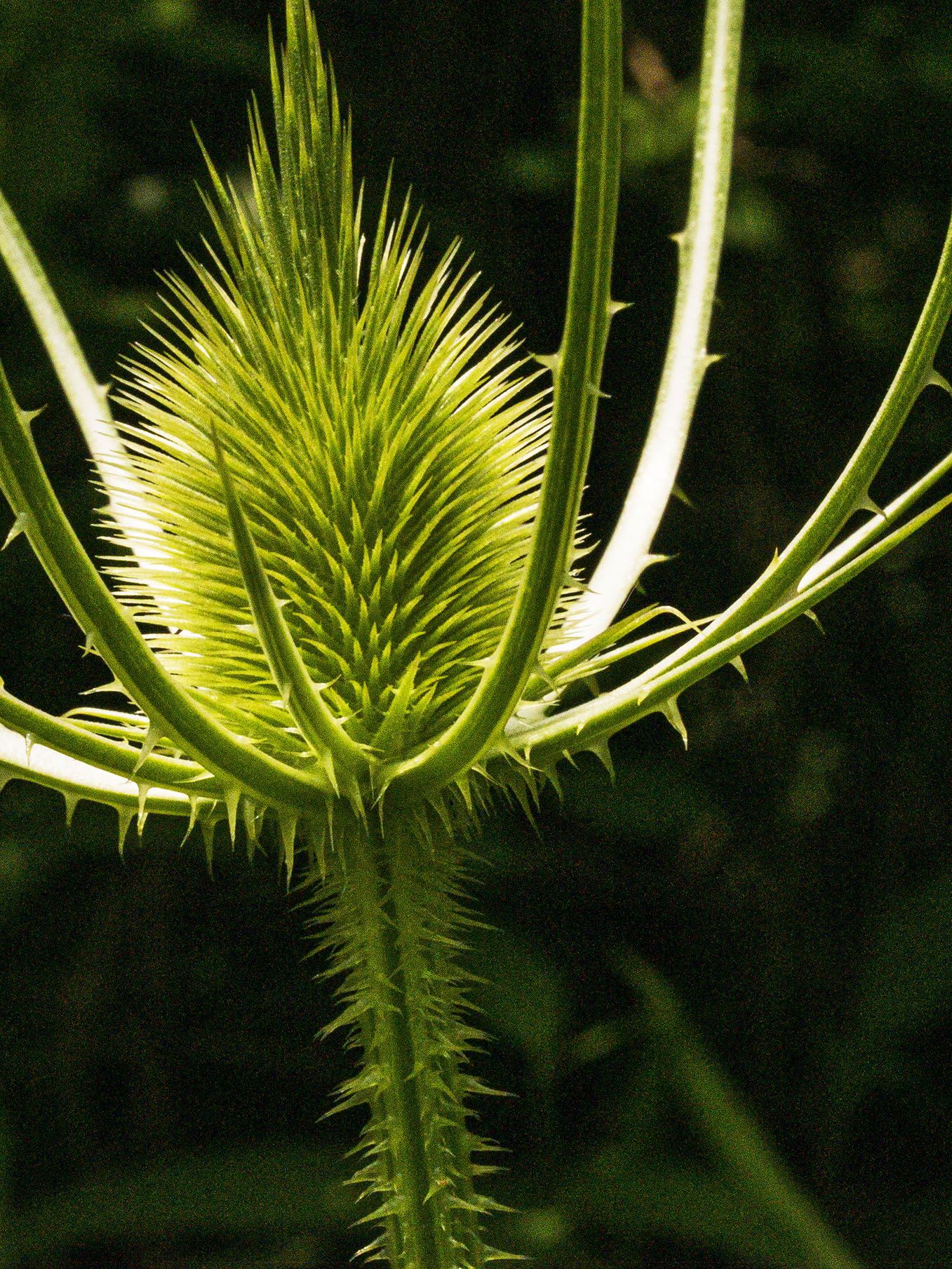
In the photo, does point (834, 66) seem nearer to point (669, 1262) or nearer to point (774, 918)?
point (774, 918)

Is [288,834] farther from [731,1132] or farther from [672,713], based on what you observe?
[731,1132]

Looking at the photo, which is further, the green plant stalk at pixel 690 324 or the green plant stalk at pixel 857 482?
the green plant stalk at pixel 690 324

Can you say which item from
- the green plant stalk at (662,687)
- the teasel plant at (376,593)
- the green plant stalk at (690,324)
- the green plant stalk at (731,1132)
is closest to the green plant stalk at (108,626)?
the teasel plant at (376,593)

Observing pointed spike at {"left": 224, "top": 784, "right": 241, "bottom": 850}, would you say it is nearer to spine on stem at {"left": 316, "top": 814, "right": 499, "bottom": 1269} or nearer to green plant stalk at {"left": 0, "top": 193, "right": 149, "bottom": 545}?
spine on stem at {"left": 316, "top": 814, "right": 499, "bottom": 1269}

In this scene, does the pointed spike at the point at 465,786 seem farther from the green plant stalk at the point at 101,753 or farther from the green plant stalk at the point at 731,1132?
the green plant stalk at the point at 731,1132

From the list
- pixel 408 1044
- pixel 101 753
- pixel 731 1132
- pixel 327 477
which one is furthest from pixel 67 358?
pixel 731 1132
